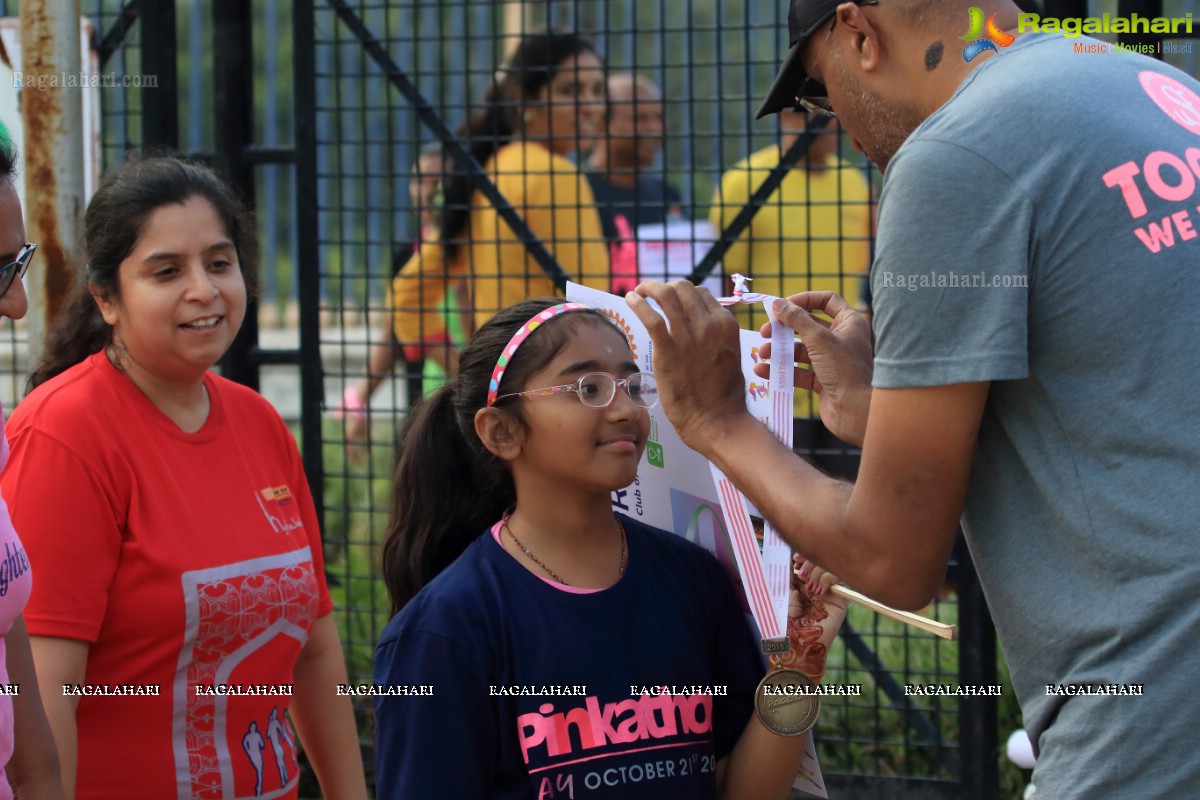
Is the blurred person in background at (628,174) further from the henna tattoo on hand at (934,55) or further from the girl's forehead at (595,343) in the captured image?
the henna tattoo on hand at (934,55)

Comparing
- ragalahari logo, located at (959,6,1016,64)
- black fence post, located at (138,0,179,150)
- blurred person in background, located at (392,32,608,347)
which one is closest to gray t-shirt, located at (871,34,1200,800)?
ragalahari logo, located at (959,6,1016,64)

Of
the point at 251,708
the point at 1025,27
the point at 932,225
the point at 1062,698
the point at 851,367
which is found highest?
the point at 1025,27

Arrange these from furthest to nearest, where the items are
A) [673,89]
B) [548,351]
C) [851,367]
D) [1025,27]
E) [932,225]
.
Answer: [673,89], [548,351], [851,367], [1025,27], [932,225]

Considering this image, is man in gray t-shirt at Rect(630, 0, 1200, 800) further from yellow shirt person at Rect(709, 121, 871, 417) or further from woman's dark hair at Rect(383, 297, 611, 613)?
yellow shirt person at Rect(709, 121, 871, 417)

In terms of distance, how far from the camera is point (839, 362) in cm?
206

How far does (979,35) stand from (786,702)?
1076mm

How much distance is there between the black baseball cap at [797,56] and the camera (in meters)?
2.00

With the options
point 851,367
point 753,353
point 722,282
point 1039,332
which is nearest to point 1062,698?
point 1039,332

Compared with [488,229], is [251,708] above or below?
below

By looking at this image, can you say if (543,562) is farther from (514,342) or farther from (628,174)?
(628,174)

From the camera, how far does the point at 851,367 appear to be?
81.5 inches

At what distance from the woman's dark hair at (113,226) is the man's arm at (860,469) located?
1236mm

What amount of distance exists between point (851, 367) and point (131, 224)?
152 cm

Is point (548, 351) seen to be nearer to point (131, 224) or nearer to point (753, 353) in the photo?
point (753, 353)
